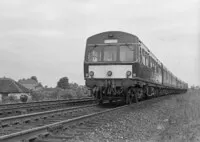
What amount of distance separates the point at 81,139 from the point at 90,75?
714 centimetres

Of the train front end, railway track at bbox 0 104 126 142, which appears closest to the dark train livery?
the train front end

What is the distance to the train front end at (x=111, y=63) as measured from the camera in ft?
41.9

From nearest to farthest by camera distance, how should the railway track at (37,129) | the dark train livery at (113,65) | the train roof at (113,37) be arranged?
the railway track at (37,129), the dark train livery at (113,65), the train roof at (113,37)

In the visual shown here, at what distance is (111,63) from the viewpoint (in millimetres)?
12930

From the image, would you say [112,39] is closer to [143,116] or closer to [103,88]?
[103,88]

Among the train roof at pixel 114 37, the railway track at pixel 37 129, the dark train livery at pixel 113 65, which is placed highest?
the train roof at pixel 114 37

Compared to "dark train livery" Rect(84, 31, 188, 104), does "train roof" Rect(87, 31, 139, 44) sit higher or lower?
higher

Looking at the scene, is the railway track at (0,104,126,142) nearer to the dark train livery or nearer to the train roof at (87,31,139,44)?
the dark train livery

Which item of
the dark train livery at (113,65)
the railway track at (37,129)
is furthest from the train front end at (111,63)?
the railway track at (37,129)

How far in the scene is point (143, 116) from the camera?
10.4 meters

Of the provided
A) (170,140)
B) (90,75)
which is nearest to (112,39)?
(90,75)

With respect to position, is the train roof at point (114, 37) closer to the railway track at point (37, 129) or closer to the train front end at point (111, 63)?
the train front end at point (111, 63)

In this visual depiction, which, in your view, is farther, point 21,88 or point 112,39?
point 21,88

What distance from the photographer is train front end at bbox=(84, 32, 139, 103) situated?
41.9 feet
